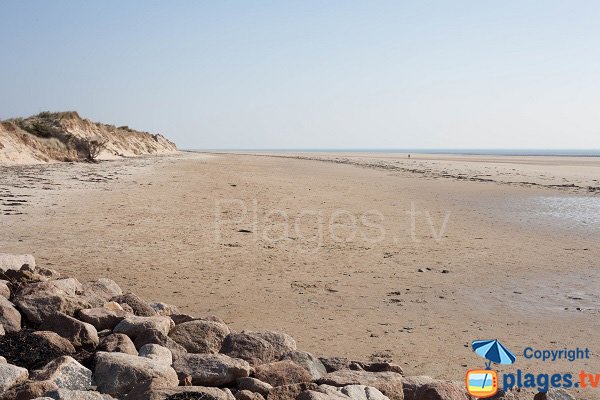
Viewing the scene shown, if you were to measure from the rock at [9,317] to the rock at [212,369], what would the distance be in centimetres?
137

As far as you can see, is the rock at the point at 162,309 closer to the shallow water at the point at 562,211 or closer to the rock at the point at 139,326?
the rock at the point at 139,326

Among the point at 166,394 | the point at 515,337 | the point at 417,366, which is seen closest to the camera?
the point at 166,394

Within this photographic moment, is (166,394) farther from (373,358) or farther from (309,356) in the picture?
(373,358)

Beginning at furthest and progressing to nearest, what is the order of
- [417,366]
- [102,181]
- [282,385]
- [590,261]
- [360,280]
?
[102,181]
[590,261]
[360,280]
[417,366]
[282,385]

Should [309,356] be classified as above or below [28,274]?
below

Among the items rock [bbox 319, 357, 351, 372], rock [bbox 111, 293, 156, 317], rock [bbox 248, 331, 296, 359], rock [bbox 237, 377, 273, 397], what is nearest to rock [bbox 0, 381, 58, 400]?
rock [bbox 237, 377, 273, 397]

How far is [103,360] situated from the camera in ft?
12.1

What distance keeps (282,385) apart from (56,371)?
4.59 feet

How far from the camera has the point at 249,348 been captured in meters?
4.38

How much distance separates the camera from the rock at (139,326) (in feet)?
14.3

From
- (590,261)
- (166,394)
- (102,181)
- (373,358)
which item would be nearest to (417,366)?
(373,358)

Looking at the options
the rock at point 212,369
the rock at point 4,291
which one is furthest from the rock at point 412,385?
the rock at point 4,291

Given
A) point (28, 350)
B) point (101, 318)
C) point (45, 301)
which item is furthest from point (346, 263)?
point (28, 350)

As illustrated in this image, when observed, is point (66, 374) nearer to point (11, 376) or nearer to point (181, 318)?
point (11, 376)
